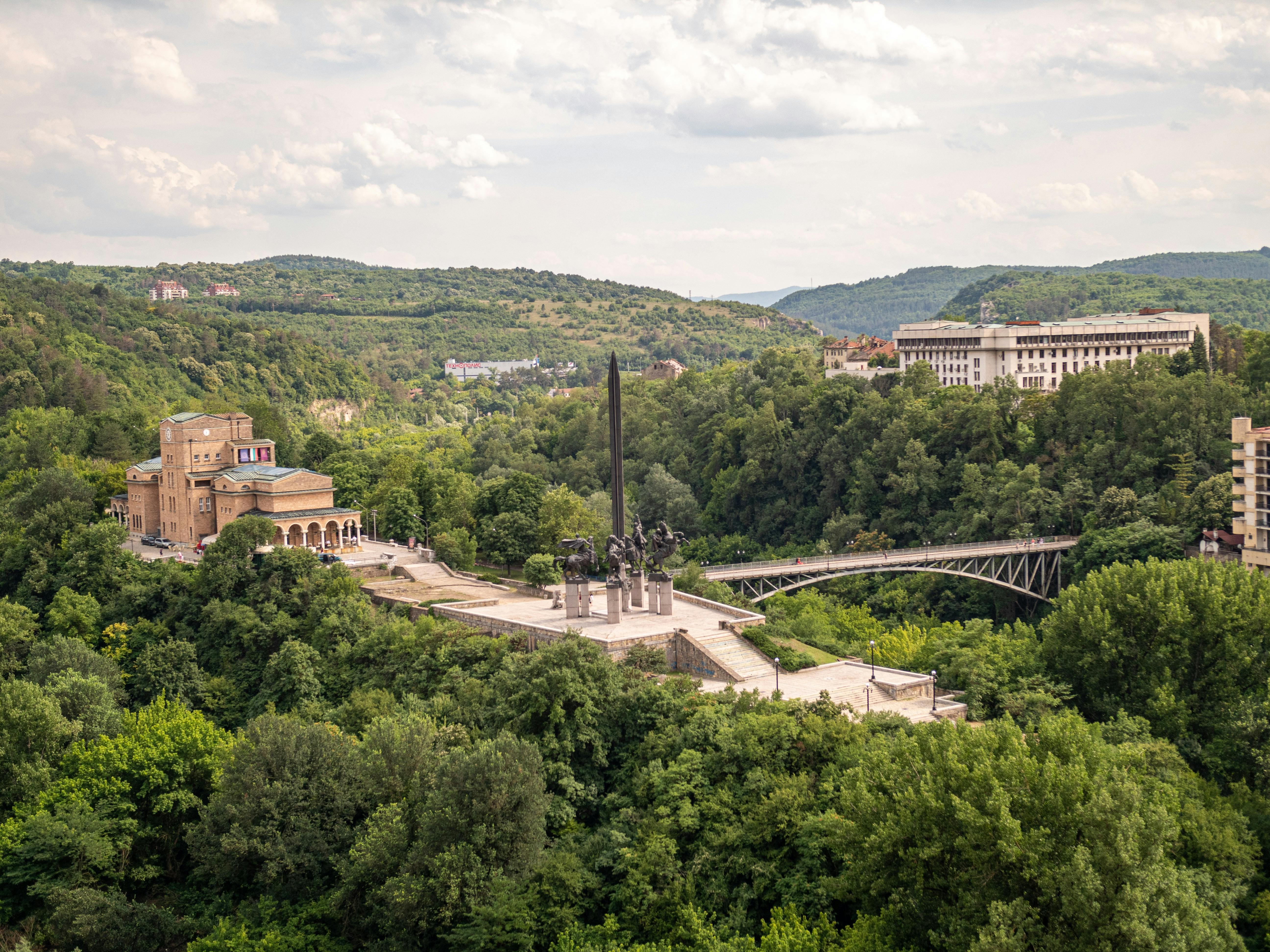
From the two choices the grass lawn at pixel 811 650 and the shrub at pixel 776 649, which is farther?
the grass lawn at pixel 811 650

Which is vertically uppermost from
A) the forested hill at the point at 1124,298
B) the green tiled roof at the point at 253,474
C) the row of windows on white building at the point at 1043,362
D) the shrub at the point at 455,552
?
the forested hill at the point at 1124,298

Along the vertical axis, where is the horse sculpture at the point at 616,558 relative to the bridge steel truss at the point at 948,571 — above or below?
above

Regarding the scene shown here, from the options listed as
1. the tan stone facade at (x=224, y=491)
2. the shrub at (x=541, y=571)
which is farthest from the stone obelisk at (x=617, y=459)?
the tan stone facade at (x=224, y=491)

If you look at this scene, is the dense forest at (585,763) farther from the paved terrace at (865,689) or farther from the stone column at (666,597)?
the stone column at (666,597)

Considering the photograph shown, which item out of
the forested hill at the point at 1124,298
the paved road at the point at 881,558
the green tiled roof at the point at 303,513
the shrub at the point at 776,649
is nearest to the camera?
the shrub at the point at 776,649

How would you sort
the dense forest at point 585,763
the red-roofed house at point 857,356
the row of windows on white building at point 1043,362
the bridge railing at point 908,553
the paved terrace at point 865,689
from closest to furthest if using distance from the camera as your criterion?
the dense forest at point 585,763 → the paved terrace at point 865,689 → the bridge railing at point 908,553 → the row of windows on white building at point 1043,362 → the red-roofed house at point 857,356

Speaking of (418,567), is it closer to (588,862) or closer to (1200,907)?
(588,862)

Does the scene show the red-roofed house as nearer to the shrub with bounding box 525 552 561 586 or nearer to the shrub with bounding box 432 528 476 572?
the shrub with bounding box 432 528 476 572

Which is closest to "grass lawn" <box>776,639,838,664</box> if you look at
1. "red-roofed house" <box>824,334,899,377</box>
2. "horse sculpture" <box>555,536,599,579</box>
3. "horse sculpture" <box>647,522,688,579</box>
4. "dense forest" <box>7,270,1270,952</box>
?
"dense forest" <box>7,270,1270,952</box>

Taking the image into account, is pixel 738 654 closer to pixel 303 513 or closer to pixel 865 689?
pixel 865 689
